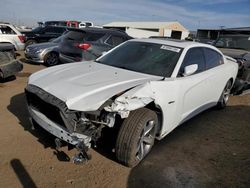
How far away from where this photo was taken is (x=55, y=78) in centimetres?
345

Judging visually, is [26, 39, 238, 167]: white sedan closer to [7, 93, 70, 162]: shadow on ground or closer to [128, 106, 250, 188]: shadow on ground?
[128, 106, 250, 188]: shadow on ground

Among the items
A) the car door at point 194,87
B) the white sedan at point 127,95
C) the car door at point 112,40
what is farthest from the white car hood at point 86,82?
the car door at point 112,40

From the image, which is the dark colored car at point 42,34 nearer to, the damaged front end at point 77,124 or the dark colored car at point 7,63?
the dark colored car at point 7,63

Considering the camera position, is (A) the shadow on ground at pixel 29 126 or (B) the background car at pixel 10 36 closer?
(A) the shadow on ground at pixel 29 126

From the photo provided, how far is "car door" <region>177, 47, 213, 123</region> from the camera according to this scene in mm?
3773

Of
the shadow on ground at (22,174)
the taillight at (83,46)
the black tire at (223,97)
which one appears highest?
the taillight at (83,46)

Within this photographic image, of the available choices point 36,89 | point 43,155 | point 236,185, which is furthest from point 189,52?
point 43,155

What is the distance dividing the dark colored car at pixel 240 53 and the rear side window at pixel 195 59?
2751mm

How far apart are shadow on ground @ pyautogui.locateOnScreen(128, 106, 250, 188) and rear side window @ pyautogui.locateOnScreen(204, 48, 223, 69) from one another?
3.87ft

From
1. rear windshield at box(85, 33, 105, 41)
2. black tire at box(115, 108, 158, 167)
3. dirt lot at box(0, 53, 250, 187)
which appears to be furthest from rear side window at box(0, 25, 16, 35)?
black tire at box(115, 108, 158, 167)

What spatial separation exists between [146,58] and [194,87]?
930 mm

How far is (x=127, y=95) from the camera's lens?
2.87 meters

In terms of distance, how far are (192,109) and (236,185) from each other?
149 cm

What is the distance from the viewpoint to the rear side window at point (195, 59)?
13.1 feet
